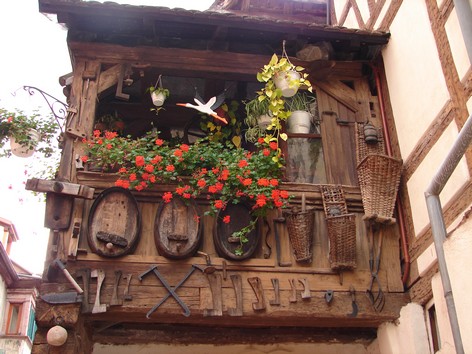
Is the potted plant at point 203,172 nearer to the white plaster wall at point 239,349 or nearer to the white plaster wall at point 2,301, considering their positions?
the white plaster wall at point 239,349

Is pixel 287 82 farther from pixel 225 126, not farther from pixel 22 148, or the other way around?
pixel 22 148

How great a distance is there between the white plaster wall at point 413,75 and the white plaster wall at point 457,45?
0.82ft

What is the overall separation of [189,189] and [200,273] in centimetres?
77

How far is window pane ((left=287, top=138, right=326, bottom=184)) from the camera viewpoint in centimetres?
679

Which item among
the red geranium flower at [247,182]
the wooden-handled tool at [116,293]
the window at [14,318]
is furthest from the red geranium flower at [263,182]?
the window at [14,318]

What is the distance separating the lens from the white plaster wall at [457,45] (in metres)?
5.45

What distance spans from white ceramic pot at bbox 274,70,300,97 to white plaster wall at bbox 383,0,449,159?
1070 millimetres

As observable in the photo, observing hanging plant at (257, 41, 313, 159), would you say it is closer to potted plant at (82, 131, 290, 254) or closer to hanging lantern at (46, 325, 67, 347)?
potted plant at (82, 131, 290, 254)

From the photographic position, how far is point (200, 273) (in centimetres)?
586

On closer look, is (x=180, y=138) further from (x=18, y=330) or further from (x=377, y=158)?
(x=18, y=330)

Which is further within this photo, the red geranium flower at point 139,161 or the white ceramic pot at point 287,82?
the white ceramic pot at point 287,82

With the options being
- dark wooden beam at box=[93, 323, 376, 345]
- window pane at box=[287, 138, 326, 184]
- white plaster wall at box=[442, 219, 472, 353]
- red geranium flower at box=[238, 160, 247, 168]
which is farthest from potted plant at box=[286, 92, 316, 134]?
white plaster wall at box=[442, 219, 472, 353]

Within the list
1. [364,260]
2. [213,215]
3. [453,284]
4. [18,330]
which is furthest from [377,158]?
[18,330]

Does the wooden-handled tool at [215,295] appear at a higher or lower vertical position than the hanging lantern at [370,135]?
lower
